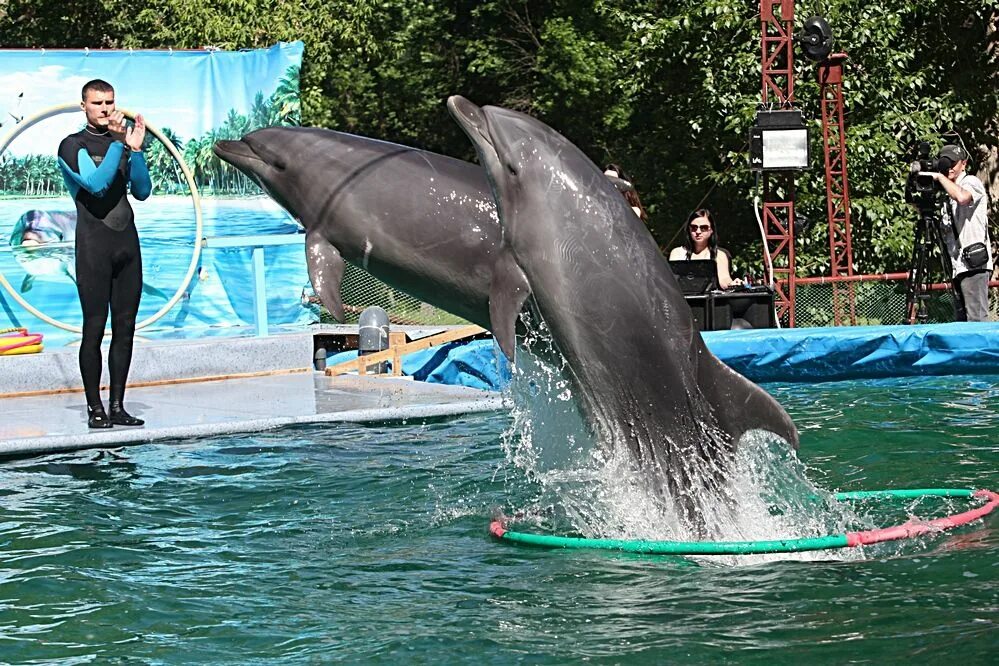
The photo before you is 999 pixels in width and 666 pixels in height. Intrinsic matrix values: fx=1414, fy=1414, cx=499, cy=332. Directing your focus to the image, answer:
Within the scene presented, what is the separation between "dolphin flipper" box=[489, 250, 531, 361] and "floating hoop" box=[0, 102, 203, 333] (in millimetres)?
7979

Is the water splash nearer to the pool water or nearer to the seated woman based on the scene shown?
the pool water

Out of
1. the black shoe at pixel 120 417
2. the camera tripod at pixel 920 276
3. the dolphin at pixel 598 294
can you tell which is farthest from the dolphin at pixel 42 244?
the dolphin at pixel 598 294

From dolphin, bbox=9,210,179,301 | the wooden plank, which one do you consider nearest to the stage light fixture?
the wooden plank

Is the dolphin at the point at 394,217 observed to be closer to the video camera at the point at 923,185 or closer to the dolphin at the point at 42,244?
the dolphin at the point at 42,244

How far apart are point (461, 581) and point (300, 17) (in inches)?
775

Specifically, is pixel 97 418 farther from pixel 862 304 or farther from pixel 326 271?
pixel 862 304

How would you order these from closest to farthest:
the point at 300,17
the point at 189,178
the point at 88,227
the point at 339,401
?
the point at 88,227
the point at 339,401
the point at 189,178
the point at 300,17

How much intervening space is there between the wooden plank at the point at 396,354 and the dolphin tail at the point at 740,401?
5.71 meters

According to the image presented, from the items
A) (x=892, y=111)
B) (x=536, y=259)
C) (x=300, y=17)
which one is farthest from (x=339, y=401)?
(x=300, y=17)

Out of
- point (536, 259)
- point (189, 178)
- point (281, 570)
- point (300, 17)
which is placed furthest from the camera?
point (300, 17)

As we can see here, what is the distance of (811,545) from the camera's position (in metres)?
5.17

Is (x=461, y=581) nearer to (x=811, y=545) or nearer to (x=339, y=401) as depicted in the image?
(x=811, y=545)

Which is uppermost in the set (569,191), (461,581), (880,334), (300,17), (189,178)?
(300,17)

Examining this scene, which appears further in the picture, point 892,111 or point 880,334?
point 892,111
